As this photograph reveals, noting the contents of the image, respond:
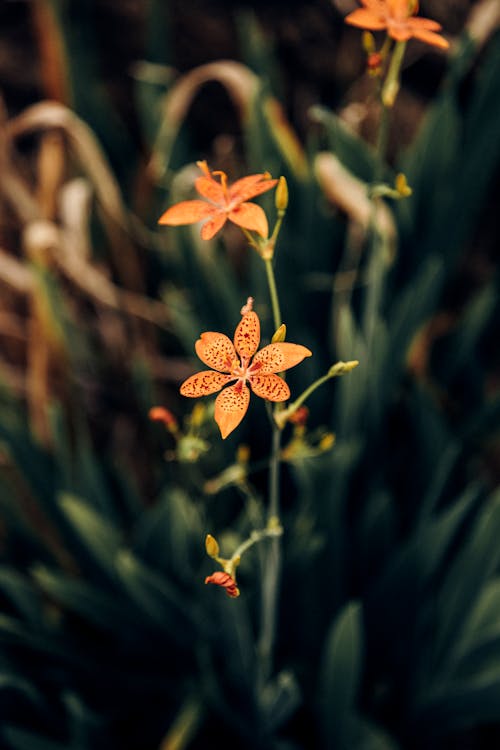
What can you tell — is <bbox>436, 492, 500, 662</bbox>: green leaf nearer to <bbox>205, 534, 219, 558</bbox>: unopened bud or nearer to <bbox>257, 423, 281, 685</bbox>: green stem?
<bbox>257, 423, 281, 685</bbox>: green stem

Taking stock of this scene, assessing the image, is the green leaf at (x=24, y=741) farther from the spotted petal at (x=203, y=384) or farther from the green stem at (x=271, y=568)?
the spotted petal at (x=203, y=384)

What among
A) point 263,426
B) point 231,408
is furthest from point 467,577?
point 231,408

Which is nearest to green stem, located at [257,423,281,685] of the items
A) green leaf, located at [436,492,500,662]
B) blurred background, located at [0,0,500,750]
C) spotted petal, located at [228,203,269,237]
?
blurred background, located at [0,0,500,750]

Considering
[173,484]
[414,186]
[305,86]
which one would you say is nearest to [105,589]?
[173,484]

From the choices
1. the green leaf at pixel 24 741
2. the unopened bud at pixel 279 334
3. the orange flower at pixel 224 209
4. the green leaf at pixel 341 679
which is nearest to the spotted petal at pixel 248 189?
the orange flower at pixel 224 209

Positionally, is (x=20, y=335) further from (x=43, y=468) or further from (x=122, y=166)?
(x=122, y=166)

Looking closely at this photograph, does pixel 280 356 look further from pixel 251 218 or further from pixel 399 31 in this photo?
pixel 399 31
